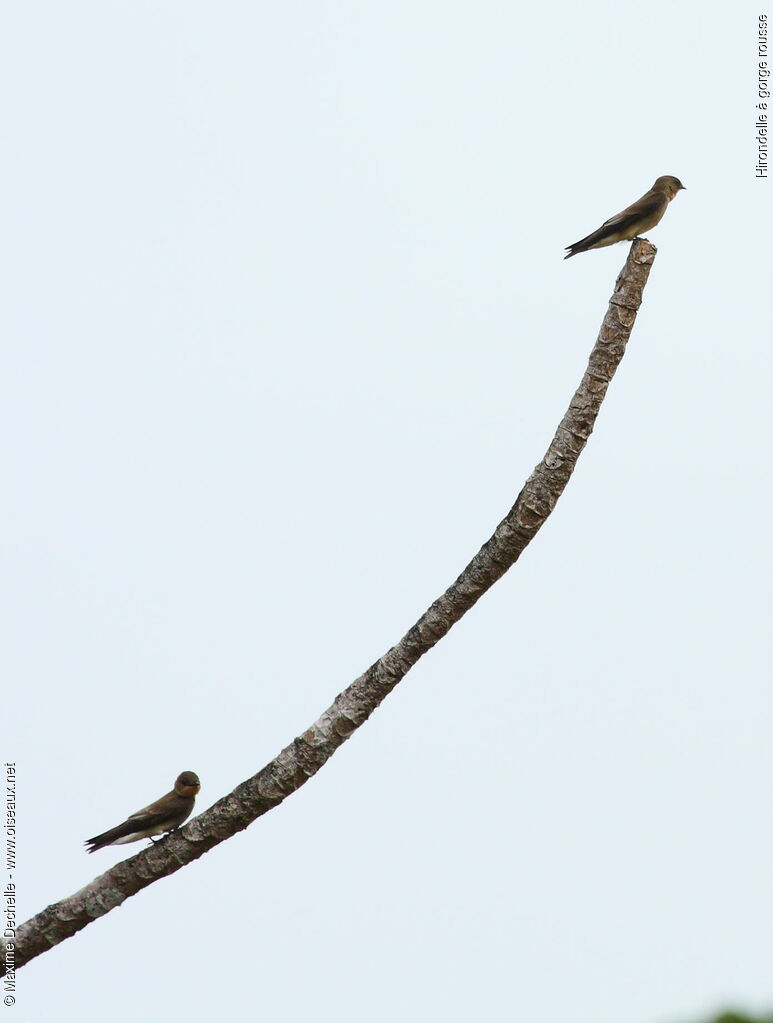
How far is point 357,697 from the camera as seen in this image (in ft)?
25.8

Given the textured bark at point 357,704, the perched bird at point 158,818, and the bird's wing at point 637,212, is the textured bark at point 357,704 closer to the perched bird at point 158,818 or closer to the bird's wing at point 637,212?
the perched bird at point 158,818

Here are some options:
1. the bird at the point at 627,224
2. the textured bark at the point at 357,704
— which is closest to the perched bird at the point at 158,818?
the textured bark at the point at 357,704

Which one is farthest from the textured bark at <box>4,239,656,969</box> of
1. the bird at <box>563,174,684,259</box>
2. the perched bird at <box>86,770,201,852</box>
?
the bird at <box>563,174,684,259</box>

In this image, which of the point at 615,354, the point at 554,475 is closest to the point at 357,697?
the point at 554,475

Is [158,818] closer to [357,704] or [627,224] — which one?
[357,704]

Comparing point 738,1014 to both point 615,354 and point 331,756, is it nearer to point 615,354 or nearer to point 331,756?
point 331,756

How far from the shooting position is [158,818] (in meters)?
9.10

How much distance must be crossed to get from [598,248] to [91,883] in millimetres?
6351

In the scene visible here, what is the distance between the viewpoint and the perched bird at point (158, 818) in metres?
8.92

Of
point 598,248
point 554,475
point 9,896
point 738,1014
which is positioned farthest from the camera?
point 598,248

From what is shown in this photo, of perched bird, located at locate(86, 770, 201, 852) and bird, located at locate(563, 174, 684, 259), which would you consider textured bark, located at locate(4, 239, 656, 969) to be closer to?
perched bird, located at locate(86, 770, 201, 852)

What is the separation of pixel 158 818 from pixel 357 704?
6.48 ft

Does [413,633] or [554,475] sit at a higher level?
[554,475]

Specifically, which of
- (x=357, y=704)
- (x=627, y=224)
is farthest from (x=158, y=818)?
(x=627, y=224)
